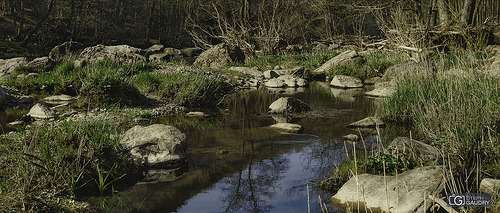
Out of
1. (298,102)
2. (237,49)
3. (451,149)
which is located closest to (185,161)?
(451,149)

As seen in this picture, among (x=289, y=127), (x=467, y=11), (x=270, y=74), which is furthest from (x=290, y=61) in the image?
(x=289, y=127)

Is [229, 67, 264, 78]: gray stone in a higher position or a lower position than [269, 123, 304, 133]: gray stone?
higher

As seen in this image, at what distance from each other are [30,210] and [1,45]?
25.5 m

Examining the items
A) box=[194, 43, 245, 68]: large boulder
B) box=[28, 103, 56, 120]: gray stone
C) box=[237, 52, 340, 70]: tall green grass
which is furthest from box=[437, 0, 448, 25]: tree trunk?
box=[28, 103, 56, 120]: gray stone

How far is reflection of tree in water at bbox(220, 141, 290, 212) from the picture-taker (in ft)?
15.4

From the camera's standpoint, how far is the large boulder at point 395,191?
13.4 feet

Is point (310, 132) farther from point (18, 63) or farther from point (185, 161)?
point (18, 63)

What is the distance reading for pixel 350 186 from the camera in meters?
4.63

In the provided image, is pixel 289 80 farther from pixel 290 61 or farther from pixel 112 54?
pixel 112 54

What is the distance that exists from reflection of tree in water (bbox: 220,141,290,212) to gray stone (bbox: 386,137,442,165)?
1.32m

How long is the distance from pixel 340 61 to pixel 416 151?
12209 millimetres

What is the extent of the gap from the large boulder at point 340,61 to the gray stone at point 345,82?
1442 mm

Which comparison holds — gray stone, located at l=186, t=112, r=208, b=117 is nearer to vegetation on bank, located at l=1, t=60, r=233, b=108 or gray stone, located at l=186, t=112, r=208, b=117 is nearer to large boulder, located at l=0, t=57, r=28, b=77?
vegetation on bank, located at l=1, t=60, r=233, b=108

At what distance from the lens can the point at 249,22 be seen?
77.8 ft
